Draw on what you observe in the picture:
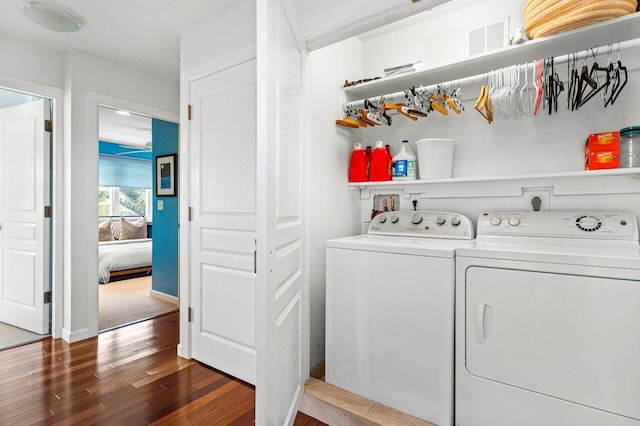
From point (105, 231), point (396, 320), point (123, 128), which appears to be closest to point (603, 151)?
point (396, 320)

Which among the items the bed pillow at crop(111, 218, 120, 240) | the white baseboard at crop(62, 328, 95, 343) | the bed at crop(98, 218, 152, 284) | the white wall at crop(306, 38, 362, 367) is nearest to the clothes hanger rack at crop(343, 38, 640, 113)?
the white wall at crop(306, 38, 362, 367)

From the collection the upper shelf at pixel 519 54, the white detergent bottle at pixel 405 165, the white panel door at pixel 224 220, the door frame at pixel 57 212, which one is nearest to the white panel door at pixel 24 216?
the door frame at pixel 57 212

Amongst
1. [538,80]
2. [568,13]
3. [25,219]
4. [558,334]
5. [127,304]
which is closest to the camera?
[558,334]

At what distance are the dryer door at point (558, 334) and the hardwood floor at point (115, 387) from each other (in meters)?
1.04

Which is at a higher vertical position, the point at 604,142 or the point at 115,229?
the point at 604,142

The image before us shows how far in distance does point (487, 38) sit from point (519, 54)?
0.84ft

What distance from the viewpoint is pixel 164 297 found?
3.94m

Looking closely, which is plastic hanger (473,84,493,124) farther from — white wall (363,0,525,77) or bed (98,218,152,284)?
bed (98,218,152,284)

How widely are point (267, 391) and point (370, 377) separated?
2.45 feet

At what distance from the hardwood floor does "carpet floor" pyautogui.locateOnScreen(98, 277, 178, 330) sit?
0.54 m

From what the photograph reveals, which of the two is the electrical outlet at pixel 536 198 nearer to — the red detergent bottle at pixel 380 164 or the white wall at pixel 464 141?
the white wall at pixel 464 141

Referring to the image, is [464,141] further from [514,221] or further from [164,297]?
[164,297]

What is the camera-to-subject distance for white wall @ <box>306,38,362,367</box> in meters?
1.95

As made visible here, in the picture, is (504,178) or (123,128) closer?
(504,178)
